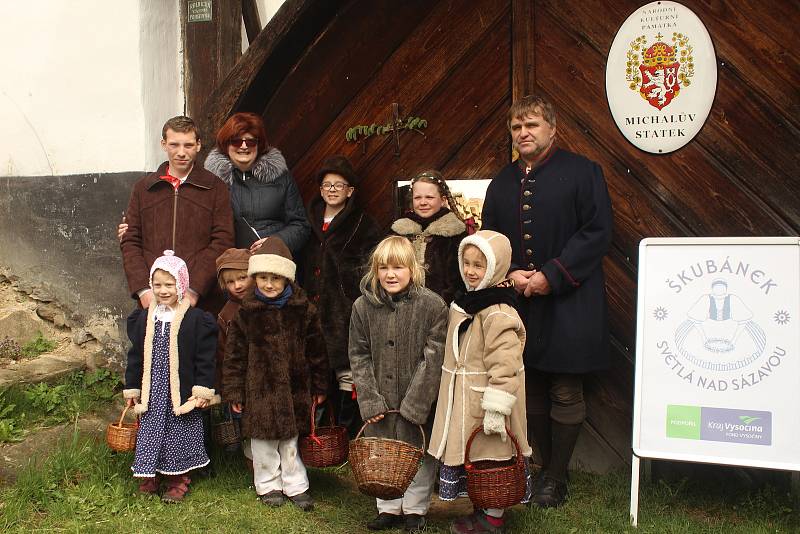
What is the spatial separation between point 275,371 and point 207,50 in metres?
2.55

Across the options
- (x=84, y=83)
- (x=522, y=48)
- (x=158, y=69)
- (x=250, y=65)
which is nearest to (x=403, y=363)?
(x=522, y=48)

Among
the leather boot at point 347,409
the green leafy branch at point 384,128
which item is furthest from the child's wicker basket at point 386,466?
the green leafy branch at point 384,128

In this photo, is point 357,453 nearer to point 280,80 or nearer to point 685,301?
point 685,301

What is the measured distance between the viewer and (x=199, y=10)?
5.71 metres

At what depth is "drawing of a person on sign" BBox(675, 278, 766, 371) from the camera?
3877 millimetres

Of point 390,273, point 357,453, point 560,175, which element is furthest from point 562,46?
point 357,453

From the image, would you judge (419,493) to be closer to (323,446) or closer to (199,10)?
(323,446)

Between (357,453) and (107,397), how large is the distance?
230 cm

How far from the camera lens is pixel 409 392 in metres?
3.93

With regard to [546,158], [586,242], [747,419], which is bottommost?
[747,419]

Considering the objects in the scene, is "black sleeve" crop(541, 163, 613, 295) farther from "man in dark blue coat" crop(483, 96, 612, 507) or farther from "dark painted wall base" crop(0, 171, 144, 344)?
"dark painted wall base" crop(0, 171, 144, 344)

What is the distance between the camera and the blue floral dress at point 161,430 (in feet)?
13.9

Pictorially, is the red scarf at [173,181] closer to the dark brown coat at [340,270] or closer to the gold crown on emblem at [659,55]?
Answer: the dark brown coat at [340,270]

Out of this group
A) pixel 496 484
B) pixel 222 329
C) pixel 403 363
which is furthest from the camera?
pixel 222 329
